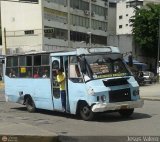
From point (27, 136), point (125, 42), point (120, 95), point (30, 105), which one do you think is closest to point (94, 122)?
point (120, 95)

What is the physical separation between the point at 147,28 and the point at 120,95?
233 ft

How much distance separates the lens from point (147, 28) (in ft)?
283

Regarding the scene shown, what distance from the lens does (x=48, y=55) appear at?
1870 cm

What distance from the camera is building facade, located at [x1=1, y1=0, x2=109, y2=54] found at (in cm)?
7050

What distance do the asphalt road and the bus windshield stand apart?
156 centimetres

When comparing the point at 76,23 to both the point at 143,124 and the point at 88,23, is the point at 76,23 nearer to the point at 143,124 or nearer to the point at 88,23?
the point at 88,23

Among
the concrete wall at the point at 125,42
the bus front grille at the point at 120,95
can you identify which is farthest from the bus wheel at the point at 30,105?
the concrete wall at the point at 125,42

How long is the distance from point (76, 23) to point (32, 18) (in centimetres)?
1235

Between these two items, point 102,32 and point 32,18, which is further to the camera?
point 102,32

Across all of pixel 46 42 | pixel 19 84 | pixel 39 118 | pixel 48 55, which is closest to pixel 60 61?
pixel 48 55

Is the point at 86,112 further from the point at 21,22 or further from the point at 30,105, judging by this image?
the point at 21,22

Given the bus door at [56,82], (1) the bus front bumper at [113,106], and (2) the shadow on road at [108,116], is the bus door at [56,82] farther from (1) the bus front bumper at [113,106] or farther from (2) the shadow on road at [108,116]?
(1) the bus front bumper at [113,106]

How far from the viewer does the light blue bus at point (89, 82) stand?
1617cm

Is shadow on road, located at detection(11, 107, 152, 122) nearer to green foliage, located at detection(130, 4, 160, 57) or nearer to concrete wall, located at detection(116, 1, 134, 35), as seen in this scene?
green foliage, located at detection(130, 4, 160, 57)
